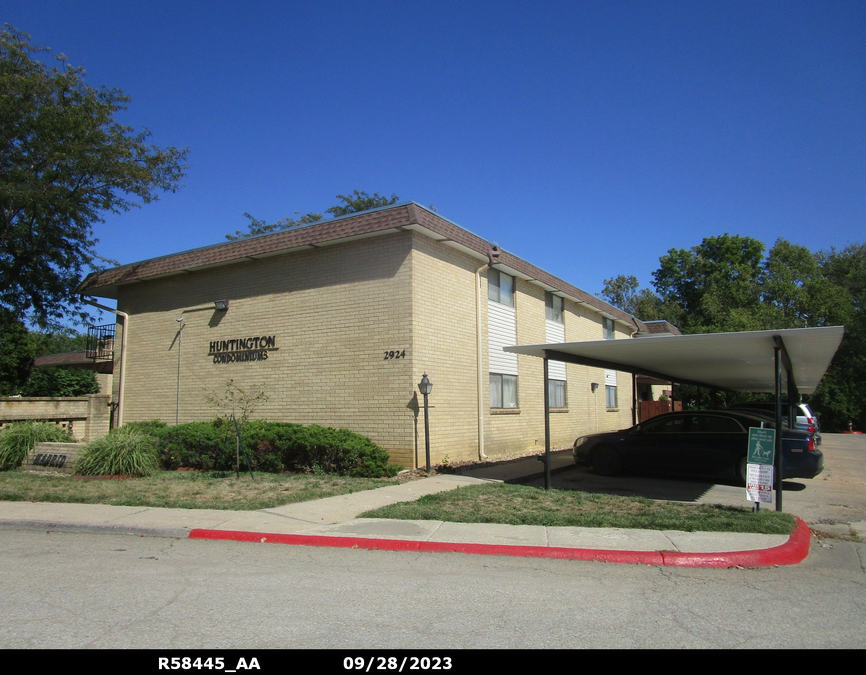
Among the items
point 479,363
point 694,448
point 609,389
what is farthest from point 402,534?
point 609,389

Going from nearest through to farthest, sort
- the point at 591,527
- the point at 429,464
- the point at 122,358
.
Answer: the point at 591,527, the point at 429,464, the point at 122,358

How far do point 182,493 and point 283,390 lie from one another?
193 inches

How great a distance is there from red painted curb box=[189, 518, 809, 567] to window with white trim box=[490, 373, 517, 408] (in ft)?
30.8

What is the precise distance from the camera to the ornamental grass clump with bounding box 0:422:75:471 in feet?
45.8

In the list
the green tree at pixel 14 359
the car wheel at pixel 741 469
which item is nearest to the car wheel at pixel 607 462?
the car wheel at pixel 741 469

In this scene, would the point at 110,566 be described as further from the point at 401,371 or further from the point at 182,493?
the point at 401,371

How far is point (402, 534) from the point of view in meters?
7.59

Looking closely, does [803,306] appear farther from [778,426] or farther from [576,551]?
[576,551]

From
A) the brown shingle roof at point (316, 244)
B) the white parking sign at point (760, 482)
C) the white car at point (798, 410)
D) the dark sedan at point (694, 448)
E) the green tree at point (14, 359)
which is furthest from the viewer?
the green tree at point (14, 359)

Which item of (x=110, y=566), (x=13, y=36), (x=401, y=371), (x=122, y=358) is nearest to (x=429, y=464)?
(x=401, y=371)

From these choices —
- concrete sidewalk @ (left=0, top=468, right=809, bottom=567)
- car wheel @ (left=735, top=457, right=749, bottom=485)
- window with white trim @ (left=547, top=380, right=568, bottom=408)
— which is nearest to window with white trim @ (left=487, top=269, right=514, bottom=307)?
window with white trim @ (left=547, top=380, right=568, bottom=408)

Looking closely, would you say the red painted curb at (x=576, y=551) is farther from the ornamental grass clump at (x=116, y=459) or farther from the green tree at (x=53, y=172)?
the green tree at (x=53, y=172)

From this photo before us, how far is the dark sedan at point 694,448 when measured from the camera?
1183 cm

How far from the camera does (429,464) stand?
42.6 ft
